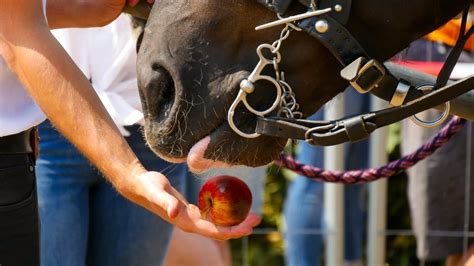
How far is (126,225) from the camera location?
3.28 meters

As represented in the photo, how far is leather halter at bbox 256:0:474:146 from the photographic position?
243 cm

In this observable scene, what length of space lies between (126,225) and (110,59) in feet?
1.58

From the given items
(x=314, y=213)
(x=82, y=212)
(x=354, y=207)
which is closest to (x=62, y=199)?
(x=82, y=212)

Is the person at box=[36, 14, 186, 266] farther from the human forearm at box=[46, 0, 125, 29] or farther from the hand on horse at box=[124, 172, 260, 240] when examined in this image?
the hand on horse at box=[124, 172, 260, 240]

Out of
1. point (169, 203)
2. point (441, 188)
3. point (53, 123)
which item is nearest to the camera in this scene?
point (169, 203)

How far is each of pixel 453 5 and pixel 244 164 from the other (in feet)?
1.90

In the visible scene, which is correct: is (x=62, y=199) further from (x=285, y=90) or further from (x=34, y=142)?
(x=285, y=90)

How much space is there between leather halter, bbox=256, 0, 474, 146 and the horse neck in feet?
0.11

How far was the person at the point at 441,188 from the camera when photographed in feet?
14.0

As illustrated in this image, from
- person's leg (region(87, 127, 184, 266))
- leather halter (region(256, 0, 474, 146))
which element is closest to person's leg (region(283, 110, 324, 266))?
person's leg (region(87, 127, 184, 266))

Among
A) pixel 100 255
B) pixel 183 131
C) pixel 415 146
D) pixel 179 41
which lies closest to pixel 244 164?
pixel 183 131

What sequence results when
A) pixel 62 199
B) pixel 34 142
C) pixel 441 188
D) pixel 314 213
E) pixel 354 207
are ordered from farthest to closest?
pixel 354 207 → pixel 314 213 → pixel 441 188 → pixel 62 199 → pixel 34 142

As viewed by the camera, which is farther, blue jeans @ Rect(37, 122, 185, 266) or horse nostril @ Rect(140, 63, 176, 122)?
blue jeans @ Rect(37, 122, 185, 266)

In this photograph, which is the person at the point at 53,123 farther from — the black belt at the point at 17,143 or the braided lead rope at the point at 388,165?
the braided lead rope at the point at 388,165
